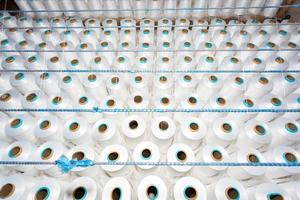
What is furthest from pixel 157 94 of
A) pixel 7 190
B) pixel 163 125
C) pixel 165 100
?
pixel 7 190

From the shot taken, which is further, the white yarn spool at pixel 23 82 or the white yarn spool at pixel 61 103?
the white yarn spool at pixel 23 82

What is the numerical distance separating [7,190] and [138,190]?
24.1 inches

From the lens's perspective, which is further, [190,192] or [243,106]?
→ [243,106]

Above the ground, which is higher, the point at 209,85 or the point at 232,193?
the point at 209,85

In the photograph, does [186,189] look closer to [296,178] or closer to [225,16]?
[296,178]

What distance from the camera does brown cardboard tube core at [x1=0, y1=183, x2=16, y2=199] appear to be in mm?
868

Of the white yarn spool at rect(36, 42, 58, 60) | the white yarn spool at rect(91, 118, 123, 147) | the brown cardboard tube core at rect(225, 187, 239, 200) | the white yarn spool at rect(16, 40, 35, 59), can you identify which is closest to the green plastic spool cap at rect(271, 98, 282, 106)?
the brown cardboard tube core at rect(225, 187, 239, 200)

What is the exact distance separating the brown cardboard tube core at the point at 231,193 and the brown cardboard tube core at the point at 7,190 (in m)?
0.99

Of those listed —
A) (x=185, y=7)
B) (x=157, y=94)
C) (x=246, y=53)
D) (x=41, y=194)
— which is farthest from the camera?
(x=185, y=7)

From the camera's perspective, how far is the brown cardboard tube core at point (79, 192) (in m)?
0.88

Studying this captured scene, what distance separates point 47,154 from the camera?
0.98 metres

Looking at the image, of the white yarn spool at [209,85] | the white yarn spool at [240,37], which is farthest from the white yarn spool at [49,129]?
the white yarn spool at [240,37]

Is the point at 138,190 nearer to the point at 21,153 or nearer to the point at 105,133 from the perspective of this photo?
the point at 105,133

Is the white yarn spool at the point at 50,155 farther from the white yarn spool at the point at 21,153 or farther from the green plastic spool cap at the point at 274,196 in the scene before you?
the green plastic spool cap at the point at 274,196
